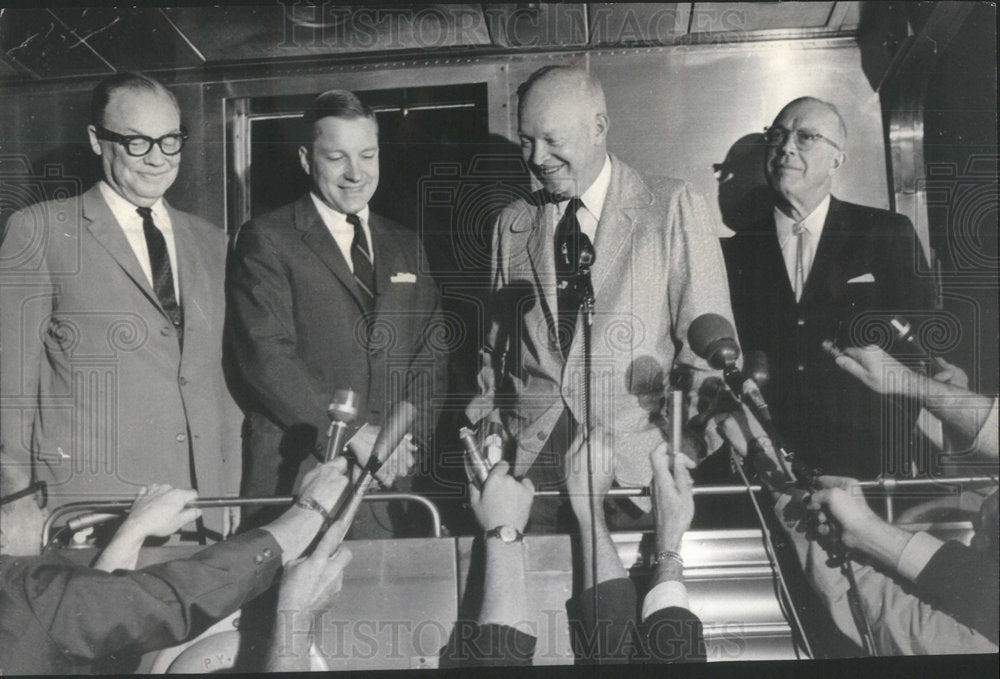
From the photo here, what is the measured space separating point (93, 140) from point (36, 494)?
1.19 metres

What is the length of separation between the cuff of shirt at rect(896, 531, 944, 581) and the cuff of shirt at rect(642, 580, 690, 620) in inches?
27.7

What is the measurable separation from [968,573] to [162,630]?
2.57 meters

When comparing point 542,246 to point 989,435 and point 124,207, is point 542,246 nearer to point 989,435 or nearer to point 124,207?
point 124,207

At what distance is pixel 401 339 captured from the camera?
3129mm

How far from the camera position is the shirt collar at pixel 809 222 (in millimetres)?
3199

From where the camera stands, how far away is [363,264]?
3.15m

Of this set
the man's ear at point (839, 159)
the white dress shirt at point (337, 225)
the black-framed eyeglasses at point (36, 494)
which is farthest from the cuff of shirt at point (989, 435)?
the black-framed eyeglasses at point (36, 494)

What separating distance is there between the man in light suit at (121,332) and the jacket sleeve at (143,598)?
0.59 ft

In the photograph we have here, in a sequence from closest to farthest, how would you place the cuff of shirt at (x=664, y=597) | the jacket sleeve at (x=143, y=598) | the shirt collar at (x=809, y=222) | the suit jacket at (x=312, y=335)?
the jacket sleeve at (x=143, y=598), the cuff of shirt at (x=664, y=597), the suit jacket at (x=312, y=335), the shirt collar at (x=809, y=222)

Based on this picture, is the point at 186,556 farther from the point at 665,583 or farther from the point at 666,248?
the point at 666,248

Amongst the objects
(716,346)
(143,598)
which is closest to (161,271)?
(143,598)

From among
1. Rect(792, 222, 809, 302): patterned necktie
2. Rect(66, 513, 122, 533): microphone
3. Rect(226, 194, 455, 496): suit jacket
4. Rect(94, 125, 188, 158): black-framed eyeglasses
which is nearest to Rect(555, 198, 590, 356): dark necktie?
Rect(226, 194, 455, 496): suit jacket

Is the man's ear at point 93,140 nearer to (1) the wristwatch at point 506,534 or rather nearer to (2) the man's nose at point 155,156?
(2) the man's nose at point 155,156

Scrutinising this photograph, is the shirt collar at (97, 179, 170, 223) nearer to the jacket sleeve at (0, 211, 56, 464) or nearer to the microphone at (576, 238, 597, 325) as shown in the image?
the jacket sleeve at (0, 211, 56, 464)
